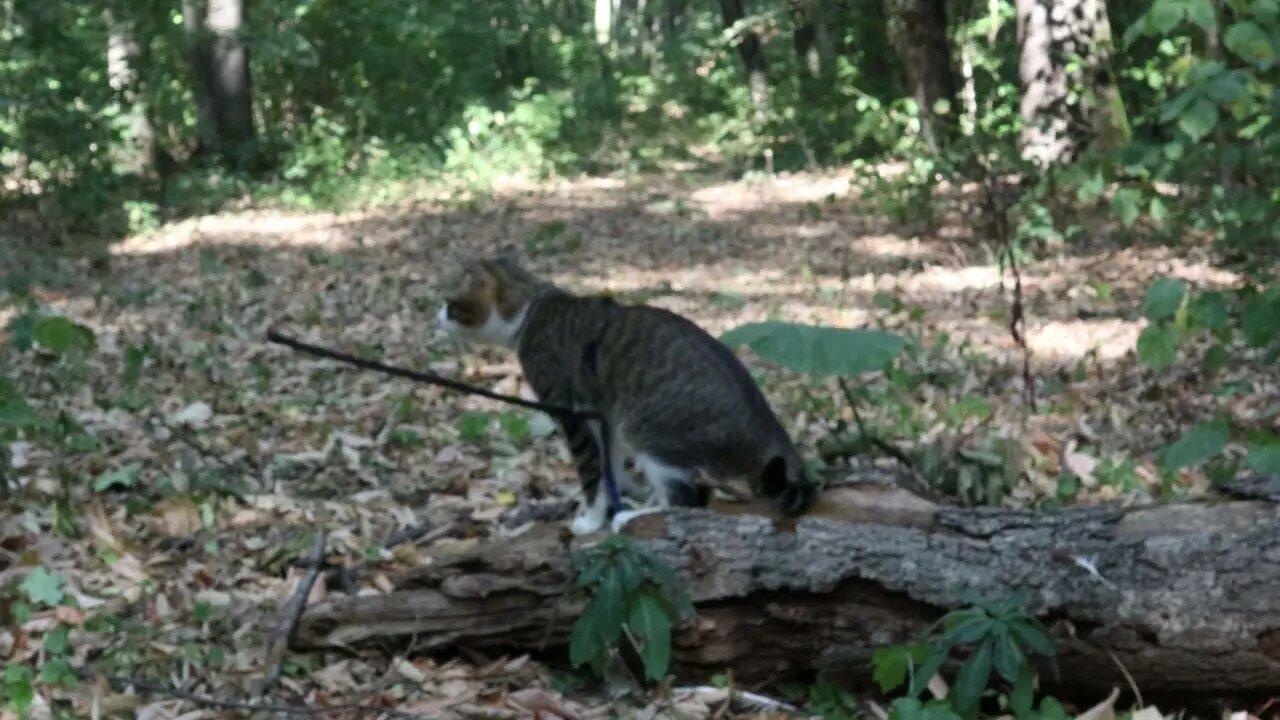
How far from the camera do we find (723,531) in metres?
3.97

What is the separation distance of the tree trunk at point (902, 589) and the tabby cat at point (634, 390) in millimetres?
271

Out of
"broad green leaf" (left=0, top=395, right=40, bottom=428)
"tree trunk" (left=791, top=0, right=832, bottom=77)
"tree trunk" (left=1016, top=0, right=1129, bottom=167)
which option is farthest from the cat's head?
"tree trunk" (left=791, top=0, right=832, bottom=77)

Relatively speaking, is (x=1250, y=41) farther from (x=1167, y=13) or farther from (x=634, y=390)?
(x=634, y=390)

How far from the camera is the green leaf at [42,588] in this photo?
13.7 ft

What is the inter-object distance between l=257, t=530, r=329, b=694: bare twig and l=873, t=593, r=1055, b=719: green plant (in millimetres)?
1740

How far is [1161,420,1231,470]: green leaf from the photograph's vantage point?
387 cm

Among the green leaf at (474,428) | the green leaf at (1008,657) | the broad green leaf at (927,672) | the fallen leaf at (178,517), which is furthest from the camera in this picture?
the green leaf at (474,428)

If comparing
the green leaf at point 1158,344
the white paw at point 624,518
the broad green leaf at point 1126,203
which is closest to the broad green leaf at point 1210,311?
the green leaf at point 1158,344

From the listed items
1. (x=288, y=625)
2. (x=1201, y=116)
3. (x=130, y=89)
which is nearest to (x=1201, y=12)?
(x=1201, y=116)

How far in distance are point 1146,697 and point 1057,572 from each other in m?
0.42

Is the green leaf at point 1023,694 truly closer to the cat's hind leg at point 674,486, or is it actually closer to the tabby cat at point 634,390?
the tabby cat at point 634,390

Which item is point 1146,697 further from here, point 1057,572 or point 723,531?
point 723,531

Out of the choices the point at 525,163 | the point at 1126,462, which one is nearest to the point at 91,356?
the point at 1126,462

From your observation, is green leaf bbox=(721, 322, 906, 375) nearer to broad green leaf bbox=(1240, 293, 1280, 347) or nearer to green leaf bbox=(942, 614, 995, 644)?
green leaf bbox=(942, 614, 995, 644)
